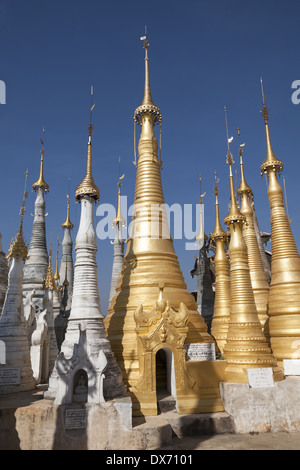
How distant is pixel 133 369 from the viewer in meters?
13.2

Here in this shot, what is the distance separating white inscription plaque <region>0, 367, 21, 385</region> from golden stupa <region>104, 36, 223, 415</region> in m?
3.92

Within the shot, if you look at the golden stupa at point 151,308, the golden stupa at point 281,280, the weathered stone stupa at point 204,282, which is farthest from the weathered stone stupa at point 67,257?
the golden stupa at point 281,280

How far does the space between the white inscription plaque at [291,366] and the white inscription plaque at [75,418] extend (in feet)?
29.3

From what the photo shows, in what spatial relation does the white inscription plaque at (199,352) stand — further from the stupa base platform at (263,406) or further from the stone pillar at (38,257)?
the stone pillar at (38,257)

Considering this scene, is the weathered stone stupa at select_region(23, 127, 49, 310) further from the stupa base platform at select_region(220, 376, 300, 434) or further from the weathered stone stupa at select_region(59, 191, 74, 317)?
the stupa base platform at select_region(220, 376, 300, 434)

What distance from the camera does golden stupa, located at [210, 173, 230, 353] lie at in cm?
1912

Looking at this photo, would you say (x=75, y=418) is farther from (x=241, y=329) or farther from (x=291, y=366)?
(x=291, y=366)

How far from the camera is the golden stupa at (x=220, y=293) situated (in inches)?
753

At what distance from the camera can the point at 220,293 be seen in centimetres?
2061

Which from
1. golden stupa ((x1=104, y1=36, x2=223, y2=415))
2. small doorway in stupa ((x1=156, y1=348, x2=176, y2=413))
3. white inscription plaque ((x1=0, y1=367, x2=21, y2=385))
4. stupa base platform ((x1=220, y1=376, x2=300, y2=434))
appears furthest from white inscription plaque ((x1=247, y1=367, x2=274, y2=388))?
white inscription plaque ((x1=0, y1=367, x2=21, y2=385))

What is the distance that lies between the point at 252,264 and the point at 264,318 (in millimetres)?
3375

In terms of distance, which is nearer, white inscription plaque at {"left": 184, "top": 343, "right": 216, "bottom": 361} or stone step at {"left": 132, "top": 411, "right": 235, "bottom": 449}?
stone step at {"left": 132, "top": 411, "right": 235, "bottom": 449}

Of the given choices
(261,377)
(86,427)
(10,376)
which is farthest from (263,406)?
(10,376)

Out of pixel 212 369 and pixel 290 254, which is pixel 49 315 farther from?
pixel 290 254
